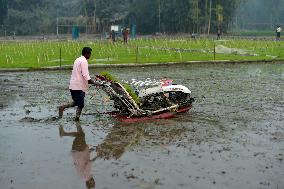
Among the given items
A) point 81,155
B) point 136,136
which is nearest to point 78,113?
point 136,136

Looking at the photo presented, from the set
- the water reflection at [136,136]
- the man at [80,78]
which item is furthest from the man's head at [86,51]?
the water reflection at [136,136]

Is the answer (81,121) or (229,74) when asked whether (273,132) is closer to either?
(81,121)

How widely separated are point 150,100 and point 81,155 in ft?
11.3

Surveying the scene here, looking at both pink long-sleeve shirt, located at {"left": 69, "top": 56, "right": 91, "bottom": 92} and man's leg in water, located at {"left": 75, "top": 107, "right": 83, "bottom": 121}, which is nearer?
pink long-sleeve shirt, located at {"left": 69, "top": 56, "right": 91, "bottom": 92}

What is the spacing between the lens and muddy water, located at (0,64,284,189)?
695 centimetres

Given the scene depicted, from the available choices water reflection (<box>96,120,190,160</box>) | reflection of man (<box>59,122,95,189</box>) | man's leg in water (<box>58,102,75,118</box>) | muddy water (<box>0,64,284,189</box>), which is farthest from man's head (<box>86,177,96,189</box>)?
man's leg in water (<box>58,102,75,118</box>)

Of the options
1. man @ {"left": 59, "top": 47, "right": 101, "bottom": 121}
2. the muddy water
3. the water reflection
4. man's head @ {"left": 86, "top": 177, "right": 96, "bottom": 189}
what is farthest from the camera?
man @ {"left": 59, "top": 47, "right": 101, "bottom": 121}

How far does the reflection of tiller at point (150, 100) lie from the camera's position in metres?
10.8

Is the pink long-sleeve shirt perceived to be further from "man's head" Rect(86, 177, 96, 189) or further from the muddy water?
"man's head" Rect(86, 177, 96, 189)

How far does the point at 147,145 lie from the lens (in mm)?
8844

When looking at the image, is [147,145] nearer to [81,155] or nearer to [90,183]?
[81,155]

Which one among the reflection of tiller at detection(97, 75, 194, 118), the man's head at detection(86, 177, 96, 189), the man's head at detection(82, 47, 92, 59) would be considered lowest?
the man's head at detection(86, 177, 96, 189)

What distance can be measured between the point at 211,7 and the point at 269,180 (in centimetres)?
6972

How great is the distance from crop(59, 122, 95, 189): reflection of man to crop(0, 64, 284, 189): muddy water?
2 cm
